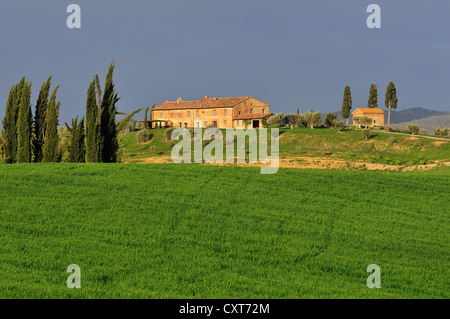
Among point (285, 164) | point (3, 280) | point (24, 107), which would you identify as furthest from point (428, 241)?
point (285, 164)

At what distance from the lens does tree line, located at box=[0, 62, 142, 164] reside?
92.9ft

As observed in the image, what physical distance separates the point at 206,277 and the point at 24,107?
85.2 feet

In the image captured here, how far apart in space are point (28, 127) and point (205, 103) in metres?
59.9

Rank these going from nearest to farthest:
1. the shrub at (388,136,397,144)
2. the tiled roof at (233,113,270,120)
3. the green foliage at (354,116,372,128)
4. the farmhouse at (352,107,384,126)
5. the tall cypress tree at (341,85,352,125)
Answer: the shrub at (388,136,397,144)
the green foliage at (354,116,372,128)
the tiled roof at (233,113,270,120)
the tall cypress tree at (341,85,352,125)
the farmhouse at (352,107,384,126)

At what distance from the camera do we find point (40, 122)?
30.9 metres

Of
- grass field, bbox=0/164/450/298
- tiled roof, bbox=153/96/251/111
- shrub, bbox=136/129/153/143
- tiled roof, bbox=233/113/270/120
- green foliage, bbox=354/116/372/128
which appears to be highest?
tiled roof, bbox=153/96/251/111

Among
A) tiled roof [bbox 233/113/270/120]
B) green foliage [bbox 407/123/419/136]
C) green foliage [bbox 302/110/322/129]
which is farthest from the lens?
tiled roof [bbox 233/113/270/120]

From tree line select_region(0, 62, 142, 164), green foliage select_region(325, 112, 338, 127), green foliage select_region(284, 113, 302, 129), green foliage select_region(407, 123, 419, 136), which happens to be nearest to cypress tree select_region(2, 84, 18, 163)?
tree line select_region(0, 62, 142, 164)

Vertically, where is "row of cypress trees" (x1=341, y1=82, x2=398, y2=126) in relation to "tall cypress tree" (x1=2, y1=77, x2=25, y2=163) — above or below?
above

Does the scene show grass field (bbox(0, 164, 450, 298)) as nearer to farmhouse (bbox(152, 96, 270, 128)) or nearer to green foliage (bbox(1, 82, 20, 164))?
green foliage (bbox(1, 82, 20, 164))

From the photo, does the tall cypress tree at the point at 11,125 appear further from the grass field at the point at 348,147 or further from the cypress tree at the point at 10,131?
the grass field at the point at 348,147

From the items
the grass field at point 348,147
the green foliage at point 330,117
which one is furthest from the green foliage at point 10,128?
the green foliage at point 330,117

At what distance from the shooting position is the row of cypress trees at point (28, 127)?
3021 cm
